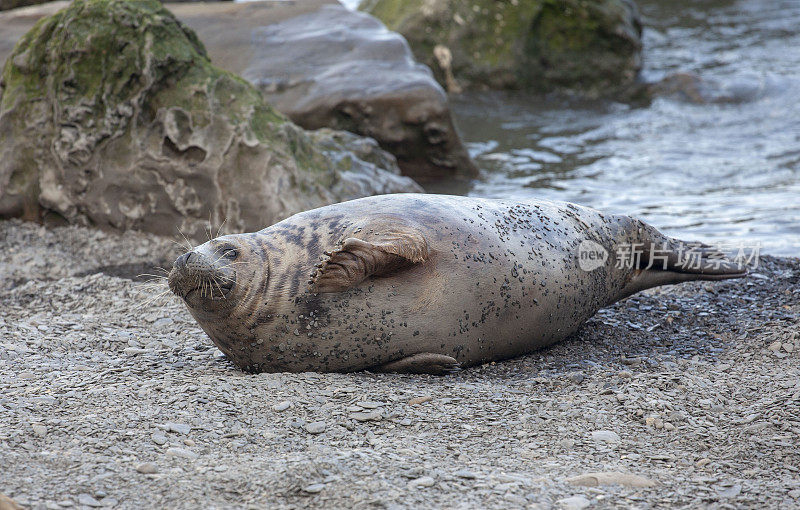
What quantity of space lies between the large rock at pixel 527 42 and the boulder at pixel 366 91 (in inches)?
145

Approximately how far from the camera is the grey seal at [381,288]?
3.69 metres

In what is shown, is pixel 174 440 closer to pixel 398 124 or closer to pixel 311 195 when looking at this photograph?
pixel 311 195

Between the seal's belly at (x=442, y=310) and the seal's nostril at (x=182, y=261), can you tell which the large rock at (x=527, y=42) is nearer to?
the seal's belly at (x=442, y=310)

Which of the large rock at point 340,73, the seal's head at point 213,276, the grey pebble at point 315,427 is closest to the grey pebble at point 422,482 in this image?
the grey pebble at point 315,427

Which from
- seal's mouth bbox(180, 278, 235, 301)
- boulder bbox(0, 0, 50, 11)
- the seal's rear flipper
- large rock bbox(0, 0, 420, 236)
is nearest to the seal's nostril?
seal's mouth bbox(180, 278, 235, 301)

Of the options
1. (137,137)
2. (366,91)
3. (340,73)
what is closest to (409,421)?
(137,137)

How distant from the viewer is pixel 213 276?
3.64 metres

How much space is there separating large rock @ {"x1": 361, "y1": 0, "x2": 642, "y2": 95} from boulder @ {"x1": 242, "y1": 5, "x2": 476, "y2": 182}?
368 centimetres

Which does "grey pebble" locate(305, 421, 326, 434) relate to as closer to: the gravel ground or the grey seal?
the gravel ground

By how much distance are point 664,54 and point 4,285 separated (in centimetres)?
1099

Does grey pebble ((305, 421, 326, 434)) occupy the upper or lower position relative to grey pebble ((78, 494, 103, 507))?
lower

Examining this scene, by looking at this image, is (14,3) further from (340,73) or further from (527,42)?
(527,42)

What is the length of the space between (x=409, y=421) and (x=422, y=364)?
0.53 meters

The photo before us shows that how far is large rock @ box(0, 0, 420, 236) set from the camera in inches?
238
